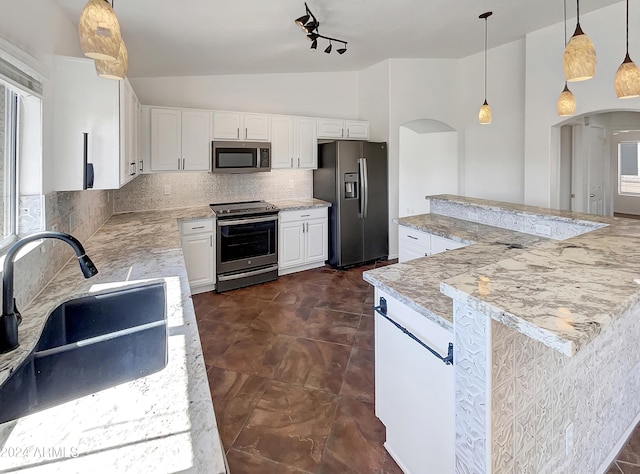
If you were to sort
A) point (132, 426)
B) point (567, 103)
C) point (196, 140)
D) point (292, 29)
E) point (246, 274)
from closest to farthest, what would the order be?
point (132, 426)
point (567, 103)
point (292, 29)
point (196, 140)
point (246, 274)

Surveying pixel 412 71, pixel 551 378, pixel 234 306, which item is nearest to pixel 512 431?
pixel 551 378

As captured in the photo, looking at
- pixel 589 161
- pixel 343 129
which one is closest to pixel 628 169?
pixel 589 161

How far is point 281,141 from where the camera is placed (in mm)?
4910

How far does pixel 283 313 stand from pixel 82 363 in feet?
7.64

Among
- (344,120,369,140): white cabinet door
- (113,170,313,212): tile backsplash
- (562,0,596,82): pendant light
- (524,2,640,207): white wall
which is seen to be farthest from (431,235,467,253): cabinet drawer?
(344,120,369,140): white cabinet door

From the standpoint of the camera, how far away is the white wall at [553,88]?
3629 mm

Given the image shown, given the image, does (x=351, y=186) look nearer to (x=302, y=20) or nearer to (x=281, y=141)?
(x=281, y=141)

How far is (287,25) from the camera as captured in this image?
3.28 m

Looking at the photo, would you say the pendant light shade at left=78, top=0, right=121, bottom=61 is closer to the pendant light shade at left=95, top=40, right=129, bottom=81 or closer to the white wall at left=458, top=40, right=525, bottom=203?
the pendant light shade at left=95, top=40, right=129, bottom=81

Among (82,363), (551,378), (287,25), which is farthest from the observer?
(287,25)

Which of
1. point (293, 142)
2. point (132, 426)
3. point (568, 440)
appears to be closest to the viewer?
point (132, 426)

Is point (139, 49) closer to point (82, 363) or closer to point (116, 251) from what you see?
point (116, 251)

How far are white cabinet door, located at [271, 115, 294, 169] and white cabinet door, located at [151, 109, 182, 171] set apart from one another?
49.3 inches

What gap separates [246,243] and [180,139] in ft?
4.93
